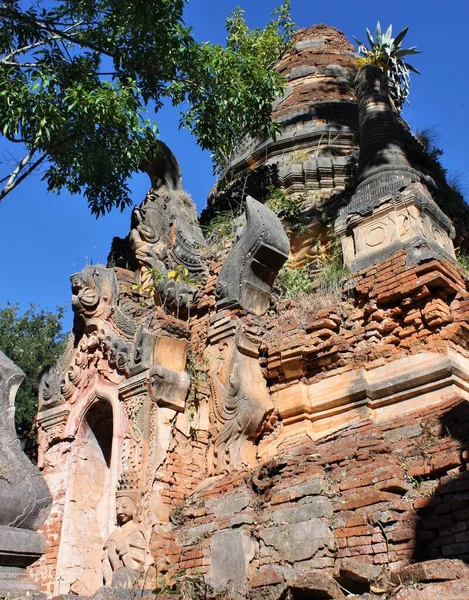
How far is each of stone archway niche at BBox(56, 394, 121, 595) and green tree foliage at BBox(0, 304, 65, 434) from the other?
6.79m

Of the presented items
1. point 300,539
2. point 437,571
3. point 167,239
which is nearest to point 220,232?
point 167,239

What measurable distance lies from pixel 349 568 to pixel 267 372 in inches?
135

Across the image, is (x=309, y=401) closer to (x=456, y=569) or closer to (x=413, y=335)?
(x=413, y=335)

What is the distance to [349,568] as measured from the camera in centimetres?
475

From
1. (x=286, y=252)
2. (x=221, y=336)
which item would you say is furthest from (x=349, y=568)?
(x=286, y=252)

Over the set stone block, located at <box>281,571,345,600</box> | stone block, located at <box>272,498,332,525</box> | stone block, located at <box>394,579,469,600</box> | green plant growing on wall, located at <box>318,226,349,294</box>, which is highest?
green plant growing on wall, located at <box>318,226,349,294</box>

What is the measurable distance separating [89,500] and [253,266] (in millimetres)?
4008

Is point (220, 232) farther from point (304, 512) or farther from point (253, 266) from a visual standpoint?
point (304, 512)

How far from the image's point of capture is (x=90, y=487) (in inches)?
359

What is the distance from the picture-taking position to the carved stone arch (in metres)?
8.27

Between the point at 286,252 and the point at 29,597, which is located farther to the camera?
the point at 286,252

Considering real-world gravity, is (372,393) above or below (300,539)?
above

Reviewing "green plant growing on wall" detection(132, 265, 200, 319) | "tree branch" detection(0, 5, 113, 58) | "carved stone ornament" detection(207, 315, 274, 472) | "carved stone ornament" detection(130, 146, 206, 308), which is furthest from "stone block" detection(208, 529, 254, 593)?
"tree branch" detection(0, 5, 113, 58)

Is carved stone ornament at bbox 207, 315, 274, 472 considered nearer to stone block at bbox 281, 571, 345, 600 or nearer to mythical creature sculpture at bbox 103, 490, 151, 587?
mythical creature sculpture at bbox 103, 490, 151, 587
